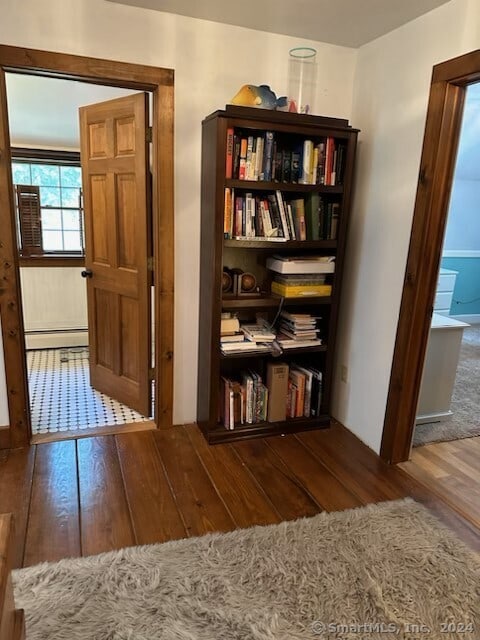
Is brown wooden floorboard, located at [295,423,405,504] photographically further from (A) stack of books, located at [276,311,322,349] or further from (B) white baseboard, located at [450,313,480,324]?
(B) white baseboard, located at [450,313,480,324]

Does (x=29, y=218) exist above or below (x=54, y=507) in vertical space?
above

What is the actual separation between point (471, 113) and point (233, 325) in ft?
8.53

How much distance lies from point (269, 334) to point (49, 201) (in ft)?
10.1

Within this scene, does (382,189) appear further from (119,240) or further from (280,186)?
(119,240)

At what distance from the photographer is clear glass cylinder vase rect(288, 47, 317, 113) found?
2.57 m

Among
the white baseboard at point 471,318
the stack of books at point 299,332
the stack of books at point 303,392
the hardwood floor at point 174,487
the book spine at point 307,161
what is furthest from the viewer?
the white baseboard at point 471,318

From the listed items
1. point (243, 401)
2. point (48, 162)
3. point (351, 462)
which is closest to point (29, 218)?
point (48, 162)

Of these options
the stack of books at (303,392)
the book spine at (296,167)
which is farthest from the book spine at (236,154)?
the stack of books at (303,392)

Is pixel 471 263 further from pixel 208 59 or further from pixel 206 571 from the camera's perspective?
pixel 206 571

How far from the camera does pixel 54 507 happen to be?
2041 millimetres

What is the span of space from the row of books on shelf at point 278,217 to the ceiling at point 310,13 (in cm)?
86

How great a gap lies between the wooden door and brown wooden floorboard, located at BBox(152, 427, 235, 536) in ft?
1.32

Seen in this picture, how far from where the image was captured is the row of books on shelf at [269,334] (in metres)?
2.60

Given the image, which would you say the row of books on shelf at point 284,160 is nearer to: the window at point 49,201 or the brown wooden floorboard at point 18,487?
the brown wooden floorboard at point 18,487
